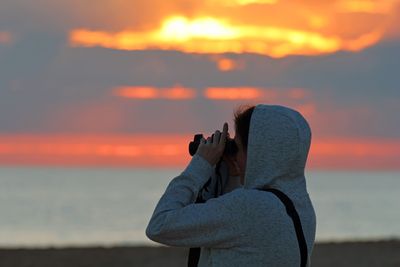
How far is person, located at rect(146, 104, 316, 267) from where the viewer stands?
4047 millimetres

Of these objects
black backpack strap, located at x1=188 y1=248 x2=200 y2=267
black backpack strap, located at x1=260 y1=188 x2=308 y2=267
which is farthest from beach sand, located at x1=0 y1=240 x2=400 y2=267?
black backpack strap, located at x1=260 y1=188 x2=308 y2=267

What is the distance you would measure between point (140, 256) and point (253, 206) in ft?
42.4

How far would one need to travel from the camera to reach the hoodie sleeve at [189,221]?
4066 mm

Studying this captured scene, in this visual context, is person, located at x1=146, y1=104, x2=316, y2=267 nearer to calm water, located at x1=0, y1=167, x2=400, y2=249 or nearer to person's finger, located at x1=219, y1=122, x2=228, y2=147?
person's finger, located at x1=219, y1=122, x2=228, y2=147

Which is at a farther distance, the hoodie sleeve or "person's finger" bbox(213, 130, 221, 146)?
"person's finger" bbox(213, 130, 221, 146)

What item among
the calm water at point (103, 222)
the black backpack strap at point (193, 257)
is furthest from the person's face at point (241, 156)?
the calm water at point (103, 222)

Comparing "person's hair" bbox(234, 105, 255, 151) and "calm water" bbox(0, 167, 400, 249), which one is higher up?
"calm water" bbox(0, 167, 400, 249)

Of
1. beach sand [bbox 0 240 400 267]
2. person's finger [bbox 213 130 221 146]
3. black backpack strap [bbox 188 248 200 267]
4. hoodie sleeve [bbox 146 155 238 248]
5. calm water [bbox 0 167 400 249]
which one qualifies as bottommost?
black backpack strap [bbox 188 248 200 267]

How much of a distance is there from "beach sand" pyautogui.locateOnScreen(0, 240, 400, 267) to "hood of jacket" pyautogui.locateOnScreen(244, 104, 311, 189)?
1165 cm

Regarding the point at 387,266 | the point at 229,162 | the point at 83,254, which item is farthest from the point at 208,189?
the point at 83,254

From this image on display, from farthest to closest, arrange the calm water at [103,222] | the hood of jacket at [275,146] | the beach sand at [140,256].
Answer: the calm water at [103,222] < the beach sand at [140,256] < the hood of jacket at [275,146]

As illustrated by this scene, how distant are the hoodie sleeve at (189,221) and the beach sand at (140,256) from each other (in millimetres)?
11583

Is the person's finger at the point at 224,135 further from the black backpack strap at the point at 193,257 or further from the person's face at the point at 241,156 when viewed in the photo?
the black backpack strap at the point at 193,257

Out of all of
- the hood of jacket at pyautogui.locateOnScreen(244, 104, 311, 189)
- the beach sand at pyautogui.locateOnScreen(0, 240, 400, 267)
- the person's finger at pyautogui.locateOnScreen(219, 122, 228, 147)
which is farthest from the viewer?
the beach sand at pyautogui.locateOnScreen(0, 240, 400, 267)
